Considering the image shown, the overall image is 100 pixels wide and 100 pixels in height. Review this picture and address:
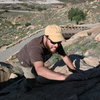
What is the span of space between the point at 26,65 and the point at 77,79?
127cm

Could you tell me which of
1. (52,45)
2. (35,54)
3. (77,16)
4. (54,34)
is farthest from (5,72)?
(77,16)

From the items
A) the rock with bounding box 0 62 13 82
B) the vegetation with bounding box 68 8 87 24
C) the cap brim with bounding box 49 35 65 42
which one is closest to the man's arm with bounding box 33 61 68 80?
the cap brim with bounding box 49 35 65 42

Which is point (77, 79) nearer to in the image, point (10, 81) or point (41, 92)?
point (41, 92)

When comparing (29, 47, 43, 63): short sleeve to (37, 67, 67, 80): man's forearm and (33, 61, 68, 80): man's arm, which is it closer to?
(33, 61, 68, 80): man's arm

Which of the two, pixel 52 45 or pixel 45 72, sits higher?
pixel 52 45

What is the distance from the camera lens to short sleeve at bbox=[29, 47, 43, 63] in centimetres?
604

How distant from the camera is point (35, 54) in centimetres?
611

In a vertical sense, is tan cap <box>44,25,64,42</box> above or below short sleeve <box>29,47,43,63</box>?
above

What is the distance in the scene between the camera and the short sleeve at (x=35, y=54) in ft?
19.8

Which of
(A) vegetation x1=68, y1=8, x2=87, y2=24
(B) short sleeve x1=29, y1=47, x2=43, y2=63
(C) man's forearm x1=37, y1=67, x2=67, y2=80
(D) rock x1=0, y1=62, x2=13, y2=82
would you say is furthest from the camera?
(A) vegetation x1=68, y1=8, x2=87, y2=24

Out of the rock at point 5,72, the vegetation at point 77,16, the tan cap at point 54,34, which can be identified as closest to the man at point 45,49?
the tan cap at point 54,34

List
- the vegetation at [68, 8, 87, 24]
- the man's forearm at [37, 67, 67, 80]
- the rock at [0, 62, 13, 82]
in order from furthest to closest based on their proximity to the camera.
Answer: the vegetation at [68, 8, 87, 24] < the rock at [0, 62, 13, 82] < the man's forearm at [37, 67, 67, 80]

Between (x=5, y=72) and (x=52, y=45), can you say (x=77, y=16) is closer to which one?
(x=5, y=72)

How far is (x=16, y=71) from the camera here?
11047 mm
